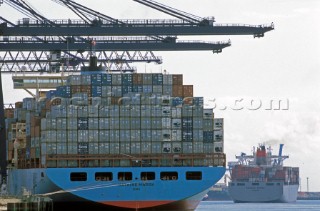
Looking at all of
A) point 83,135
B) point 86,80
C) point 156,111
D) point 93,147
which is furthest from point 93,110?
point 156,111

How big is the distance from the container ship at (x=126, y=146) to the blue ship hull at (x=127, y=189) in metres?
0.06

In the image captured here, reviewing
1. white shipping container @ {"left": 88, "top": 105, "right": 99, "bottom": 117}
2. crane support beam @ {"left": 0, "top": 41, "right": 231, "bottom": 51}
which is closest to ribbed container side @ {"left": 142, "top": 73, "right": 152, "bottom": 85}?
white shipping container @ {"left": 88, "top": 105, "right": 99, "bottom": 117}

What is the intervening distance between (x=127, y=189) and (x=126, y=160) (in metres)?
1.94

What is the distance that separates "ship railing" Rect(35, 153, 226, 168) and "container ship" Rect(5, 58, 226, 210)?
65 millimetres

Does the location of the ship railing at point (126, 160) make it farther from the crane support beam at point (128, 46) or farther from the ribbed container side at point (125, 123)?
the crane support beam at point (128, 46)

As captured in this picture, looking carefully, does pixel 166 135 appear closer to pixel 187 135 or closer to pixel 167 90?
pixel 187 135

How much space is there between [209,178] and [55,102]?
11.7m

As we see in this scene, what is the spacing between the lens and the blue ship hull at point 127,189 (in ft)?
225

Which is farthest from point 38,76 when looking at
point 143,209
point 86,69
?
point 143,209

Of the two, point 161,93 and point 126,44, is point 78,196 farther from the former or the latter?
point 126,44

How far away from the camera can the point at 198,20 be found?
75438mm

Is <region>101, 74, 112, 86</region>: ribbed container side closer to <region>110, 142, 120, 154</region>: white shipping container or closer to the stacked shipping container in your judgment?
the stacked shipping container

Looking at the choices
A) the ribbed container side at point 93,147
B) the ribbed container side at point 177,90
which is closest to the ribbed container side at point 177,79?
the ribbed container side at point 177,90

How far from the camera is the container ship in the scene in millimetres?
68688
